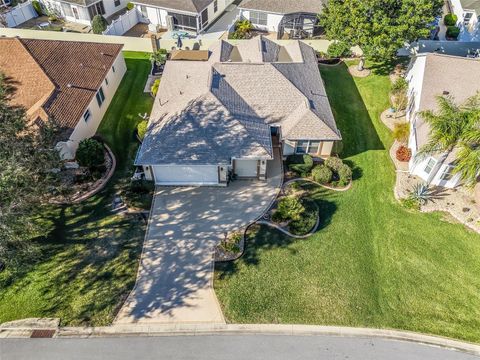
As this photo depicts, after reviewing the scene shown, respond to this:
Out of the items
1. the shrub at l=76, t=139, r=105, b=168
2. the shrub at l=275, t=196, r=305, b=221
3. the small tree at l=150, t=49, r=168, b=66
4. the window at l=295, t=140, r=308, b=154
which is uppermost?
the small tree at l=150, t=49, r=168, b=66

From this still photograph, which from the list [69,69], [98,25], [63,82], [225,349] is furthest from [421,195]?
[98,25]

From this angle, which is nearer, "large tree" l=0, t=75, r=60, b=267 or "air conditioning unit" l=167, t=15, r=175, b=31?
"large tree" l=0, t=75, r=60, b=267

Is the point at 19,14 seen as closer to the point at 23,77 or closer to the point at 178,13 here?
the point at 178,13

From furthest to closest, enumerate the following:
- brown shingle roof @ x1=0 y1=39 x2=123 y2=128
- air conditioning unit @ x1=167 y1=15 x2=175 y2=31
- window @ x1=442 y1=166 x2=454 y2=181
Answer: air conditioning unit @ x1=167 y1=15 x2=175 y2=31, brown shingle roof @ x1=0 y1=39 x2=123 y2=128, window @ x1=442 y1=166 x2=454 y2=181

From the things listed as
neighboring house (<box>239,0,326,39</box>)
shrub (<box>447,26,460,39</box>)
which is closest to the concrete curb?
neighboring house (<box>239,0,326,39</box>)

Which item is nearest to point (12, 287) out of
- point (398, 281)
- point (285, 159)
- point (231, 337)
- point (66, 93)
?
point (231, 337)

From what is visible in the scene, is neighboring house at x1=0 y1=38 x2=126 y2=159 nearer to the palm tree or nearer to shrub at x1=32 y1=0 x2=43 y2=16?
shrub at x1=32 y1=0 x2=43 y2=16

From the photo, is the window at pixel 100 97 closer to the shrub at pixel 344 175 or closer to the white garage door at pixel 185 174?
the white garage door at pixel 185 174
